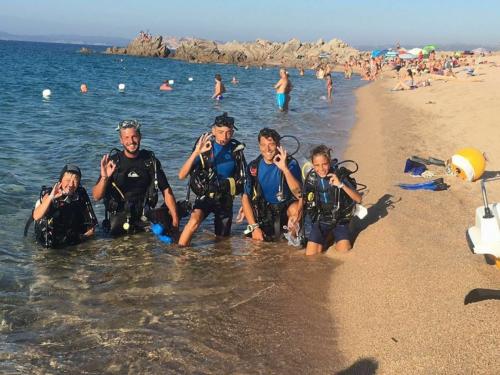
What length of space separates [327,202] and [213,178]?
1.41 meters

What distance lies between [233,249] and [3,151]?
279 inches

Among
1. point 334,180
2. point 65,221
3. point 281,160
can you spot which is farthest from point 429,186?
point 65,221

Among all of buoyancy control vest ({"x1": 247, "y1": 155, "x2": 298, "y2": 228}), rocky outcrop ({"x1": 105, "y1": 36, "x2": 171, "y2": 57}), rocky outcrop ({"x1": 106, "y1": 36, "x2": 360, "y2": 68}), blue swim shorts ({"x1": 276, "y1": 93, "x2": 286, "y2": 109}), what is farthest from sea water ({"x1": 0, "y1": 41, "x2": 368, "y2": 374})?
rocky outcrop ({"x1": 105, "y1": 36, "x2": 171, "y2": 57})

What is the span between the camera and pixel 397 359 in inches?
134

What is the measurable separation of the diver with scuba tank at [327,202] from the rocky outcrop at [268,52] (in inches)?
2864

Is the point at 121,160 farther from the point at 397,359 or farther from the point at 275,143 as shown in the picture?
the point at 397,359

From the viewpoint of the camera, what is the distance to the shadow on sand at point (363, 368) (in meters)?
3.38

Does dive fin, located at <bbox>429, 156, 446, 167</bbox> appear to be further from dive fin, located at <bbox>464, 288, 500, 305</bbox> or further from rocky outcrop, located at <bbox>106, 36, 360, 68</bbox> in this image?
rocky outcrop, located at <bbox>106, 36, 360, 68</bbox>

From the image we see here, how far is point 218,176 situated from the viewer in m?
6.04

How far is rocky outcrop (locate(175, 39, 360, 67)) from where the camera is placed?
80.3 m

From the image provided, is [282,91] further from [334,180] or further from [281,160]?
[334,180]

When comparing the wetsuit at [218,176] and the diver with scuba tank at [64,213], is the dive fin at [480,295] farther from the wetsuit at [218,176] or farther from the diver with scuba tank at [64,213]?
the diver with scuba tank at [64,213]

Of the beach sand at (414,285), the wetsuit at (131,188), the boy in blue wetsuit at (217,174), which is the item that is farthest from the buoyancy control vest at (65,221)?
the beach sand at (414,285)

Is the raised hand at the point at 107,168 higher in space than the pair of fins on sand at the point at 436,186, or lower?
higher
